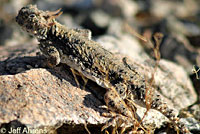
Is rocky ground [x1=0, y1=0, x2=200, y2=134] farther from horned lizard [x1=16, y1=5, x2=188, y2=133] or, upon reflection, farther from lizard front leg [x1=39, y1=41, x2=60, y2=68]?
horned lizard [x1=16, y1=5, x2=188, y2=133]

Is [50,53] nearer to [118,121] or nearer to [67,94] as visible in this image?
[67,94]

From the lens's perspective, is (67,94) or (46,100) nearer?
(46,100)

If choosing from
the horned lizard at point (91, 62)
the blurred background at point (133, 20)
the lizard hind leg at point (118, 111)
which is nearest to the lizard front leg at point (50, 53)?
the horned lizard at point (91, 62)

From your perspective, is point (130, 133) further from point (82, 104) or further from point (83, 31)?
point (83, 31)
